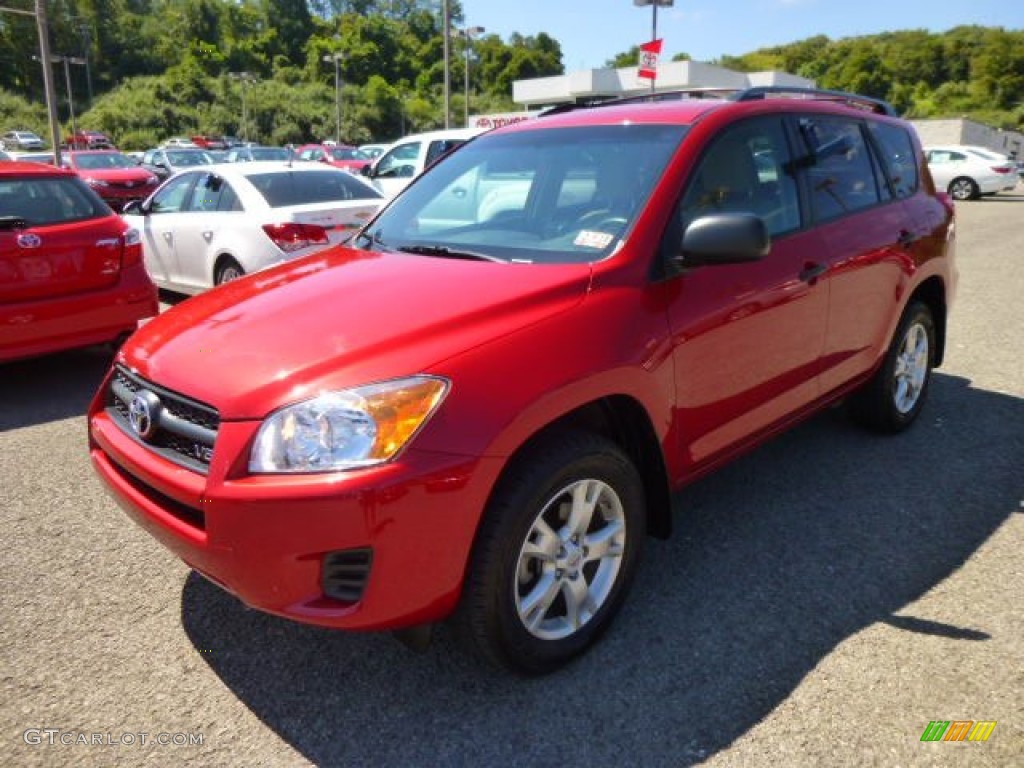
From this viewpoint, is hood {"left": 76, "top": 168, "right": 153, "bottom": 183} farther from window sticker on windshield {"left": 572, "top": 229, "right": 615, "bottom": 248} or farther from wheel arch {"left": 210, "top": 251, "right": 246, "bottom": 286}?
window sticker on windshield {"left": 572, "top": 229, "right": 615, "bottom": 248}

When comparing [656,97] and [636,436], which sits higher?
[656,97]

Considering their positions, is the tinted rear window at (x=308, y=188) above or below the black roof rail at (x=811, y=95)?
below

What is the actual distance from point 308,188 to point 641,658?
6.27m

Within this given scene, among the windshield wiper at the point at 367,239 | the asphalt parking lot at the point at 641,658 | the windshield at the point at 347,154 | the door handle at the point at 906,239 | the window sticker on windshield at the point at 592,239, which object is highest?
the windshield at the point at 347,154

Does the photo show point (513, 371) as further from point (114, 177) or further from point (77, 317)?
point (114, 177)

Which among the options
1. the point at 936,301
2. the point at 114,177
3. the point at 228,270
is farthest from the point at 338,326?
the point at 114,177

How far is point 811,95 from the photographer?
13.1 feet

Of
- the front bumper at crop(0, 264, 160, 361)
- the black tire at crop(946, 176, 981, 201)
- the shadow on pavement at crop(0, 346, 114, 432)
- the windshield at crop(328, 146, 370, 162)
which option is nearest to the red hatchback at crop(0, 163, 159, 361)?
the front bumper at crop(0, 264, 160, 361)

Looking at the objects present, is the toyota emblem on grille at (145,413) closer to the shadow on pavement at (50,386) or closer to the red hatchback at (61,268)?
the shadow on pavement at (50,386)

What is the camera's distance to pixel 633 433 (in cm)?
275

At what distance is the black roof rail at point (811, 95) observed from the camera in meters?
3.52

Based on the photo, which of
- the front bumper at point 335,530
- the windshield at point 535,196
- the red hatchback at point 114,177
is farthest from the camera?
the red hatchback at point 114,177

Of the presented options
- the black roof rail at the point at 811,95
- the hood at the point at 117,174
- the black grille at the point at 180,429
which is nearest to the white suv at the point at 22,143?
the hood at the point at 117,174

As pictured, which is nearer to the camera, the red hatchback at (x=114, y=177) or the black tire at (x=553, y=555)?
the black tire at (x=553, y=555)
